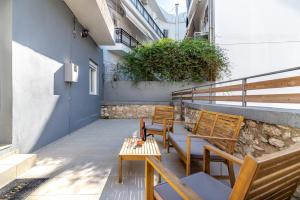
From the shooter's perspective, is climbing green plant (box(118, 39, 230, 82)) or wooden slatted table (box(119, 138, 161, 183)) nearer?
wooden slatted table (box(119, 138, 161, 183))

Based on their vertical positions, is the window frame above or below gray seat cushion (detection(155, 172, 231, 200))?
above

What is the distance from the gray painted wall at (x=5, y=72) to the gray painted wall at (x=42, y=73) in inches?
2.6

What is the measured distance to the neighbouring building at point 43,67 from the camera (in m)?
2.95

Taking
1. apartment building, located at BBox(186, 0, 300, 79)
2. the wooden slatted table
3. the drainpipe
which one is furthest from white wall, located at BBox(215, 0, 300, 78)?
the wooden slatted table

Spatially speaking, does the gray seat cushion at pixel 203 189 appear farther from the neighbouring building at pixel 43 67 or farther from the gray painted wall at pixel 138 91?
the gray painted wall at pixel 138 91

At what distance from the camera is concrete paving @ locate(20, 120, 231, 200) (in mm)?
2113

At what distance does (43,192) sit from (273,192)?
2.20 m

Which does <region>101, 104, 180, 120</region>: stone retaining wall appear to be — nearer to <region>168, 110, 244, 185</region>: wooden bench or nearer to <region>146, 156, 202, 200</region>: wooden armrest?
<region>168, 110, 244, 185</region>: wooden bench

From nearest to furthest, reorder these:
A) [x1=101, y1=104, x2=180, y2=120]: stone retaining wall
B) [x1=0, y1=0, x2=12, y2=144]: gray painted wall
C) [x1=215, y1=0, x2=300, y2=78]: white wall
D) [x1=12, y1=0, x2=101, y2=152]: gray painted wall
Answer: [x1=0, y1=0, x2=12, y2=144]: gray painted wall, [x1=12, y1=0, x2=101, y2=152]: gray painted wall, [x1=215, y1=0, x2=300, y2=78]: white wall, [x1=101, y1=104, x2=180, y2=120]: stone retaining wall

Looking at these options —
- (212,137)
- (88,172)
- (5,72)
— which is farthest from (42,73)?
(212,137)

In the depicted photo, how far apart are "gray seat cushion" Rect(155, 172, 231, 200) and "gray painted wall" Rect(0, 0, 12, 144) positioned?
8.73ft

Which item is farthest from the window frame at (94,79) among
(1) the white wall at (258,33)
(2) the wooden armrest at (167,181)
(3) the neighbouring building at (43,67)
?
(2) the wooden armrest at (167,181)

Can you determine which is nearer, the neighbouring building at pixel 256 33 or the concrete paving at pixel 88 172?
the concrete paving at pixel 88 172

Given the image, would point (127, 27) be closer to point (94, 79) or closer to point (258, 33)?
point (94, 79)
